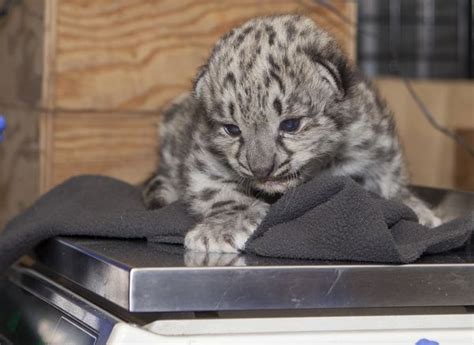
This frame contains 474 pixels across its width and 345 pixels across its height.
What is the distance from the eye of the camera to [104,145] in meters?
2.73

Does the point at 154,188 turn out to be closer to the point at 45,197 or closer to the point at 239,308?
the point at 45,197

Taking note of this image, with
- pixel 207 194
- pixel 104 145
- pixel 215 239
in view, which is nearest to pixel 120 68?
pixel 104 145

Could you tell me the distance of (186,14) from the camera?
9.18ft

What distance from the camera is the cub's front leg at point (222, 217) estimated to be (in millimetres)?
1759

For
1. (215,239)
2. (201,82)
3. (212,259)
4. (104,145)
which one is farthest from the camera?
(104,145)

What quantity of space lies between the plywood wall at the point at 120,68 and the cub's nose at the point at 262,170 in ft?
2.94

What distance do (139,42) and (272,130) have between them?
0.94 m

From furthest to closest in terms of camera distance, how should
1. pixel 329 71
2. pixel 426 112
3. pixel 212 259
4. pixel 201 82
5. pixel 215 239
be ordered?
1. pixel 426 112
2. pixel 201 82
3. pixel 329 71
4. pixel 215 239
5. pixel 212 259

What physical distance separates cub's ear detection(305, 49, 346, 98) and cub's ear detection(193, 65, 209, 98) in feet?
0.72

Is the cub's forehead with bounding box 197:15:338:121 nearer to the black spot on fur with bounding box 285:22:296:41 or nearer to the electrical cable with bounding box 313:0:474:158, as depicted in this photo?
the black spot on fur with bounding box 285:22:296:41

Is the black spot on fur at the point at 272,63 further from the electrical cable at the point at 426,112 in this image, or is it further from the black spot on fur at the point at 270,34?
the electrical cable at the point at 426,112

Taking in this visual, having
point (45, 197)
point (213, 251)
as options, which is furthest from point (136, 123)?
point (213, 251)

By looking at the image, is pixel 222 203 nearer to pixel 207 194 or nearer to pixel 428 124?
pixel 207 194

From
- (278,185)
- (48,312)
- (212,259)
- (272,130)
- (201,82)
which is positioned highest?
(201,82)
